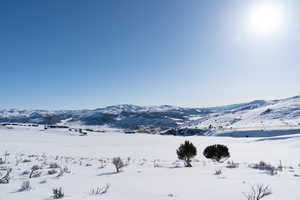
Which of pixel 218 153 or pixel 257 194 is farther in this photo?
pixel 218 153

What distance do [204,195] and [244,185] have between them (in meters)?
1.56

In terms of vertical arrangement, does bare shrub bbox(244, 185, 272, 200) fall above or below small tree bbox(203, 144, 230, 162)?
above

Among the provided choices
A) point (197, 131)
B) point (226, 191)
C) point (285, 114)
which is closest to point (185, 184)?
point (226, 191)

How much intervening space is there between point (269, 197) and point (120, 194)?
113 inches

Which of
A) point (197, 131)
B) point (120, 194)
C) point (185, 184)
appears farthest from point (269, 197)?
point (197, 131)

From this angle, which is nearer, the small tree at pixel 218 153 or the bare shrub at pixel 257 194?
the bare shrub at pixel 257 194

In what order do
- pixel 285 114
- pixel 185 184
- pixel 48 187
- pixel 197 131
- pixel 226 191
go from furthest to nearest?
pixel 285 114 → pixel 197 131 → pixel 185 184 → pixel 48 187 → pixel 226 191

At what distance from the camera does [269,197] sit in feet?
14.4

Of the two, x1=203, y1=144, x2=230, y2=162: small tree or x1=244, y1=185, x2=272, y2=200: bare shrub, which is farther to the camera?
x1=203, y1=144, x2=230, y2=162: small tree

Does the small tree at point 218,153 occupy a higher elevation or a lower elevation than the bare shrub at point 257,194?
lower

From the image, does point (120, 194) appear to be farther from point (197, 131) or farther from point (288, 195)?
point (197, 131)

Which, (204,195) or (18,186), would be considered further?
(18,186)

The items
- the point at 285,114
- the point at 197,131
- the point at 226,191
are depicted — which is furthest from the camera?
the point at 285,114

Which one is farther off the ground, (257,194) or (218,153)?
(257,194)
